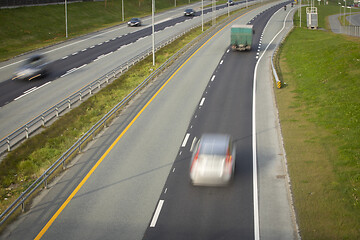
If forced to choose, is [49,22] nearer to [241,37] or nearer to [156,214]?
[241,37]

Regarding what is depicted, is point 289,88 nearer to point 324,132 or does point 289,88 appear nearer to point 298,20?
point 324,132

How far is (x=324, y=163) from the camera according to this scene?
20.7 metres

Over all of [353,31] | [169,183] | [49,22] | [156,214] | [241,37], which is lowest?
[156,214]

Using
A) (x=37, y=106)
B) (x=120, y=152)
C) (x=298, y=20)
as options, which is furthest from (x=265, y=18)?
(x=120, y=152)

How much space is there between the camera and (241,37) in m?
50.0

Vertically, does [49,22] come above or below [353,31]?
above

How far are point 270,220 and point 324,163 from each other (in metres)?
5.72

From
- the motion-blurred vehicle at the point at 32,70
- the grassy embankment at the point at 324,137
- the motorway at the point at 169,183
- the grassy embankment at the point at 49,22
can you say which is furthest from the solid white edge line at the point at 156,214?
the grassy embankment at the point at 49,22

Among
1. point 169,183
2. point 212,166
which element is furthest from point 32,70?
point 212,166

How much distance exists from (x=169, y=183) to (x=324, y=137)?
9.95 m

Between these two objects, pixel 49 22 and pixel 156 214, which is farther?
pixel 49 22

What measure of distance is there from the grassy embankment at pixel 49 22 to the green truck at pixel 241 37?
26.8m

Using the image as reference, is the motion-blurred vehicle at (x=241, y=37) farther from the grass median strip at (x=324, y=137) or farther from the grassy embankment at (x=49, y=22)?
the grassy embankment at (x=49, y=22)

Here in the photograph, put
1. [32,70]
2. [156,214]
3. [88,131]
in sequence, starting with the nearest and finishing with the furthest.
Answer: [156,214] → [88,131] → [32,70]
